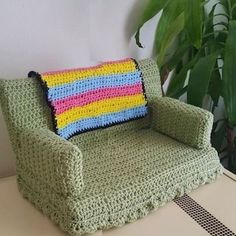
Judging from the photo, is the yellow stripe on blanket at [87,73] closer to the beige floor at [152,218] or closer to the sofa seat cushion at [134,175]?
the sofa seat cushion at [134,175]

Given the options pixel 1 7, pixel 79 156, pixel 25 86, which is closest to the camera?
pixel 79 156

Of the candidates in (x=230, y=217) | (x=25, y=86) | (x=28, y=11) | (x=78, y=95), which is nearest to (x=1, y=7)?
(x=28, y=11)

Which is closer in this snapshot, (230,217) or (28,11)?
(230,217)

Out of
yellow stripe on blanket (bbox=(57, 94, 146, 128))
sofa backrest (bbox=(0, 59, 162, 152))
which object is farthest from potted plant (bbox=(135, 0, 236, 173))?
sofa backrest (bbox=(0, 59, 162, 152))

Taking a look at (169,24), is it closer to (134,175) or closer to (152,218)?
(134,175)

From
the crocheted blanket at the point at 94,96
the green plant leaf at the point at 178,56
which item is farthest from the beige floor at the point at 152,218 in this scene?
the green plant leaf at the point at 178,56

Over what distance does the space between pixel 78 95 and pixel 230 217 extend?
0.67 metres

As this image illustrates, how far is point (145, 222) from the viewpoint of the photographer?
1.08m

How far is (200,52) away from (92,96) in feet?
2.03

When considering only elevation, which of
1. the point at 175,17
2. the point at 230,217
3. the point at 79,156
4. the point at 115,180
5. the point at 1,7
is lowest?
the point at 230,217

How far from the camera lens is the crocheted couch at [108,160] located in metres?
1.00

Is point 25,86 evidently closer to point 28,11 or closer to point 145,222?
point 28,11

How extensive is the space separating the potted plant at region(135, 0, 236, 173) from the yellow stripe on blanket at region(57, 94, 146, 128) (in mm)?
232

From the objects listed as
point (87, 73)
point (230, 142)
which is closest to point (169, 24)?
point (87, 73)
